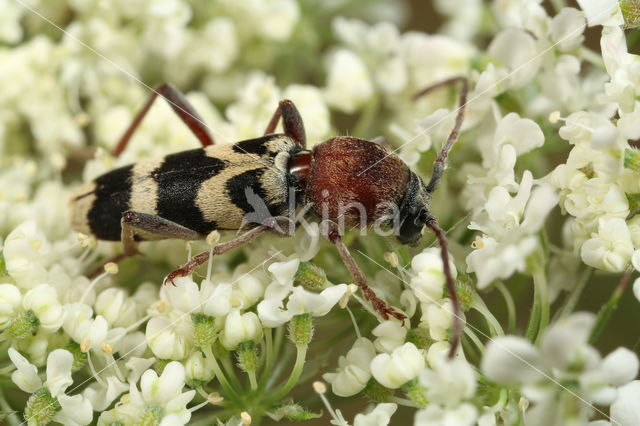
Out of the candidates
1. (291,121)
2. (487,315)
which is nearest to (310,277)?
(487,315)

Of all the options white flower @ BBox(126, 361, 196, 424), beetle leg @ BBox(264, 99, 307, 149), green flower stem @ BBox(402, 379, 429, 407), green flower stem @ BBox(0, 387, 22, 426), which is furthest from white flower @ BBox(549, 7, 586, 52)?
green flower stem @ BBox(0, 387, 22, 426)

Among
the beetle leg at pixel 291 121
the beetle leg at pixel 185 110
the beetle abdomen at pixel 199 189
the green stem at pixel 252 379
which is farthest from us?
the beetle leg at pixel 185 110

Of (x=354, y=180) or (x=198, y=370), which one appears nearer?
(x=198, y=370)

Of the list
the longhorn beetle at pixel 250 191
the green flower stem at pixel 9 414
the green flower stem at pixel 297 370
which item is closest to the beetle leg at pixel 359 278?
the longhorn beetle at pixel 250 191

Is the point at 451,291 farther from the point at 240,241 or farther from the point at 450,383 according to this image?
the point at 240,241

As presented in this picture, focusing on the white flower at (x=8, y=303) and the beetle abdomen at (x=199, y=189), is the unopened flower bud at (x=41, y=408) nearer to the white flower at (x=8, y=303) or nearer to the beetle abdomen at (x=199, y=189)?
the white flower at (x=8, y=303)
